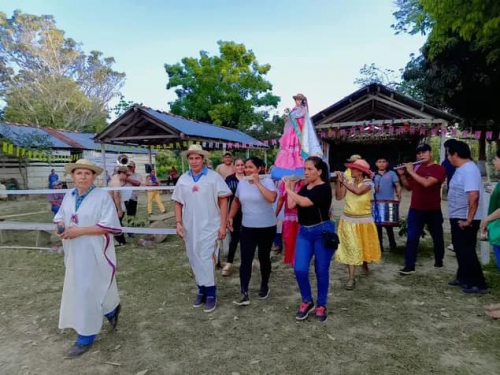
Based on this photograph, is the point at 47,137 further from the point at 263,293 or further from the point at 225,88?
the point at 263,293

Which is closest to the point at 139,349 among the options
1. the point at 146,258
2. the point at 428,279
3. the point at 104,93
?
the point at 146,258

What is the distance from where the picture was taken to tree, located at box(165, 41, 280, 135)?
2730cm

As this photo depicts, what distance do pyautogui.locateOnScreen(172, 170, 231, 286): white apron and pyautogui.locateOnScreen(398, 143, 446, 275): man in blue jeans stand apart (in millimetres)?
2368

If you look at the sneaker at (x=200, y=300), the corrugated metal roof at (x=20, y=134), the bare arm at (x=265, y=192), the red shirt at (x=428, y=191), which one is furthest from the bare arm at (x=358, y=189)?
the corrugated metal roof at (x=20, y=134)

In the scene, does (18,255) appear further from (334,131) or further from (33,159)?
(33,159)

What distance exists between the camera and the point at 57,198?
675 cm

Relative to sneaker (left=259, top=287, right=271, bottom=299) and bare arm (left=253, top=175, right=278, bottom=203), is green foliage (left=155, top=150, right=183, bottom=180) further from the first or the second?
bare arm (left=253, top=175, right=278, bottom=203)

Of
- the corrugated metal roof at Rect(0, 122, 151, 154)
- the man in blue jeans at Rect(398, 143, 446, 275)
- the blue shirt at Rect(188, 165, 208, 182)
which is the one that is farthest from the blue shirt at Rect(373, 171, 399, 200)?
the corrugated metal roof at Rect(0, 122, 151, 154)

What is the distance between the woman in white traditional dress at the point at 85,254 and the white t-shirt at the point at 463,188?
135 inches

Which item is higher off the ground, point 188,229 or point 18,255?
point 188,229

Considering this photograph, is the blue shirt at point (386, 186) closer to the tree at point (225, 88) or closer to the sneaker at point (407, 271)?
the sneaker at point (407, 271)

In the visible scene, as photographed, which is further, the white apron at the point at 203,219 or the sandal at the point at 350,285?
the sandal at the point at 350,285

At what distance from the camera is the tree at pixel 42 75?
3164 centimetres

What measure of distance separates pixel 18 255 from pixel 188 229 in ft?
13.6
